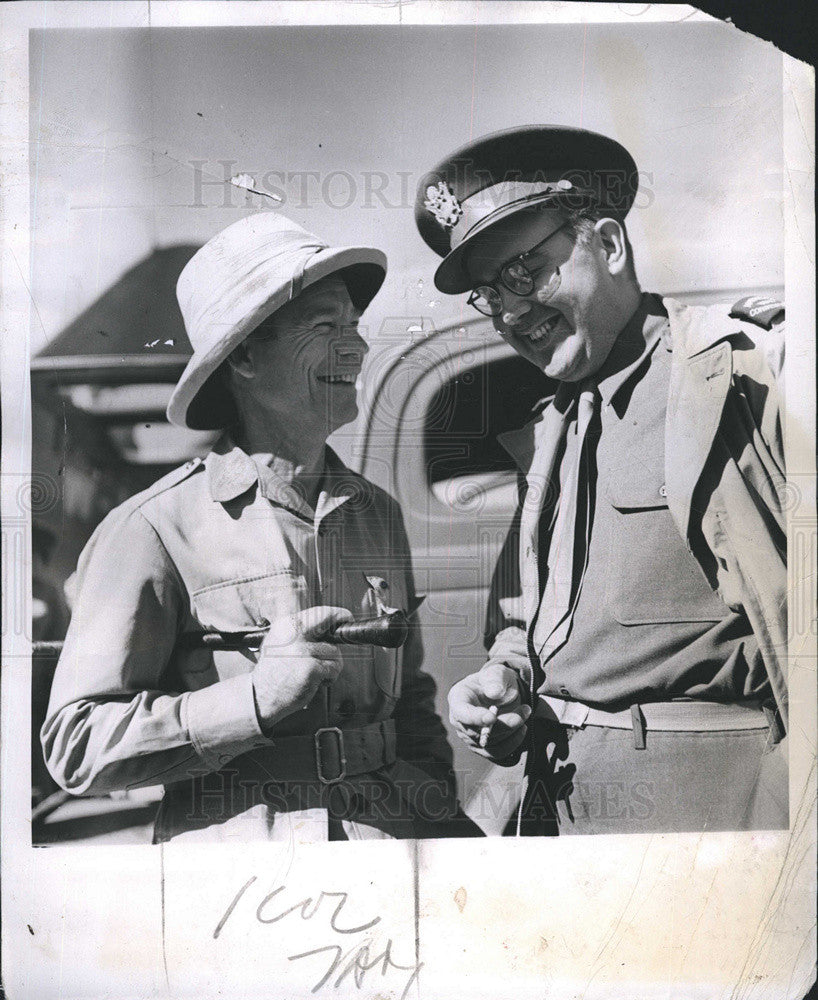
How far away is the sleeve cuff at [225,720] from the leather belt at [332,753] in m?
0.09

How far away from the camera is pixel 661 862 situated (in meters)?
3.25

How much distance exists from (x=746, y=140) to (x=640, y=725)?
1.79 metres

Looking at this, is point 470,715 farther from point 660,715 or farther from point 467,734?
point 660,715

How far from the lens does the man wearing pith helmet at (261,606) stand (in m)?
3.14

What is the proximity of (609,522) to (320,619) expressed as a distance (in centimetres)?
90

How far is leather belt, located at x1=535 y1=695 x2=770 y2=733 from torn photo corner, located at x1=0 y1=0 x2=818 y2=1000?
0.01m

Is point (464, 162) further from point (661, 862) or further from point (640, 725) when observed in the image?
point (661, 862)

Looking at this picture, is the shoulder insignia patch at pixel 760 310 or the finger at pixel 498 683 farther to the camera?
the shoulder insignia patch at pixel 760 310

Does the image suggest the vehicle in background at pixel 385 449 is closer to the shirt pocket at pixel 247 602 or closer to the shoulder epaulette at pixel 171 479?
the shoulder epaulette at pixel 171 479

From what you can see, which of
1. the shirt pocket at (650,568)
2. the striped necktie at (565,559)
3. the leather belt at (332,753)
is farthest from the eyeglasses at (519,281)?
the leather belt at (332,753)

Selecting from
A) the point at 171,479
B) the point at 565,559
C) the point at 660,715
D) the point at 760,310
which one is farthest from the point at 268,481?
the point at 760,310

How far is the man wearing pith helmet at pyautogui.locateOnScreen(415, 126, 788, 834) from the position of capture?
319cm

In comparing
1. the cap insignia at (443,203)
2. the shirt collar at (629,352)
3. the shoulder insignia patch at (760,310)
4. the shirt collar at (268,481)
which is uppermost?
the cap insignia at (443,203)

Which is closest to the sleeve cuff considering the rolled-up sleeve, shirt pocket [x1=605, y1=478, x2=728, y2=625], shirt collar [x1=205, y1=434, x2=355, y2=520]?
the rolled-up sleeve
